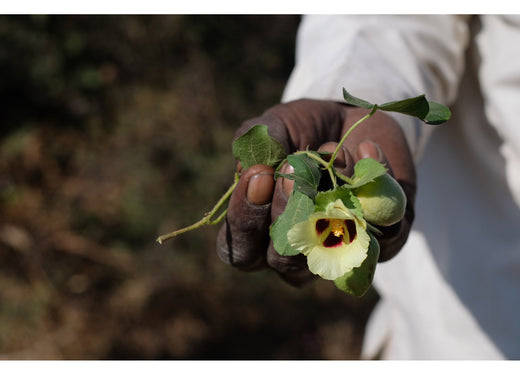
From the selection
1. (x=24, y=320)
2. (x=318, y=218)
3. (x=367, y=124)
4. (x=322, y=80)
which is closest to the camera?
(x=318, y=218)

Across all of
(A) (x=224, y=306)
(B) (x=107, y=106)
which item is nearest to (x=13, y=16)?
(B) (x=107, y=106)

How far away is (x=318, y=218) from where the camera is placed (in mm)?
510

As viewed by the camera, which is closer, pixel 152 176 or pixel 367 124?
pixel 367 124

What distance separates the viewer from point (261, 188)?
25.4 inches

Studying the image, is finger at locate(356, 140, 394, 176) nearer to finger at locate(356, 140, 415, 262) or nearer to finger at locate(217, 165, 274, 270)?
finger at locate(356, 140, 415, 262)

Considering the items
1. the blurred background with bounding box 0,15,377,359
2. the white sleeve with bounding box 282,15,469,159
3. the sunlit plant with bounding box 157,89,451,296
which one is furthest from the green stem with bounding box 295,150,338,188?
the blurred background with bounding box 0,15,377,359

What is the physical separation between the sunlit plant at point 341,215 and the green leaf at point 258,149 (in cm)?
7

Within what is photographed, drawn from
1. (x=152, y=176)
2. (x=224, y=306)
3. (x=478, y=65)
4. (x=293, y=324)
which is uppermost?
(x=478, y=65)

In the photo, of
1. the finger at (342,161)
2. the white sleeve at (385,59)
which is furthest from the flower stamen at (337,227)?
the white sleeve at (385,59)

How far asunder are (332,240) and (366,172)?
80 mm

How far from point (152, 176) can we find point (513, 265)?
1644 mm

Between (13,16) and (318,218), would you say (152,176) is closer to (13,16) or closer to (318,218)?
(13,16)

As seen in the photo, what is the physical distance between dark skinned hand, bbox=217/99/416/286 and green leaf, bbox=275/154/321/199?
50 mm

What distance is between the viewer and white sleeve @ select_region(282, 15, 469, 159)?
90cm
